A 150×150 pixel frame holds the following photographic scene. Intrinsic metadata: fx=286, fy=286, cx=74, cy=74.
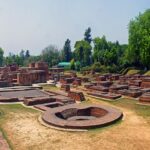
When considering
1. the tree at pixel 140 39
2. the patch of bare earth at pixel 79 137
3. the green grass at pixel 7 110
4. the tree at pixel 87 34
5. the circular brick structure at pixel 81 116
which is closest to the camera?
the patch of bare earth at pixel 79 137

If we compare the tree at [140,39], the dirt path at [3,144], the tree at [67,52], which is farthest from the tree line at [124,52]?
the dirt path at [3,144]

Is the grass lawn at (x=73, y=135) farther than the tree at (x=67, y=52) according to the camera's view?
No

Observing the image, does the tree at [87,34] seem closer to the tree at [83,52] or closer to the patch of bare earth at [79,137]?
the tree at [83,52]

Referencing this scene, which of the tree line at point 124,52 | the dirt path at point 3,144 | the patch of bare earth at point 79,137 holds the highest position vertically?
the tree line at point 124,52

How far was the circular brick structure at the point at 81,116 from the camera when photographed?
513 inches

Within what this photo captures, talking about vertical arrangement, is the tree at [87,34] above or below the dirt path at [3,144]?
above

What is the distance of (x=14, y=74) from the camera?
33531 millimetres

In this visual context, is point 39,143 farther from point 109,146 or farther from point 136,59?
point 136,59

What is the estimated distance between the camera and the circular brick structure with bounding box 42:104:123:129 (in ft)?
42.8

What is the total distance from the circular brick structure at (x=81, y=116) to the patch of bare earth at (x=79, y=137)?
495 millimetres

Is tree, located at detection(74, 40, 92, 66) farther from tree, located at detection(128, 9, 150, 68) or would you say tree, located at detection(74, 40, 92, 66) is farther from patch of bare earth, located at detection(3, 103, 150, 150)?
patch of bare earth, located at detection(3, 103, 150, 150)

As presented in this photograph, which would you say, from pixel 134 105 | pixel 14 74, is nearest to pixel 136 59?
pixel 14 74

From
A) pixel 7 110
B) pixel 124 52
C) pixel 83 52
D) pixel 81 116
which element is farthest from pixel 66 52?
pixel 81 116

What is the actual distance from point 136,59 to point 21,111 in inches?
1223
